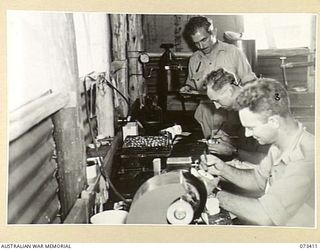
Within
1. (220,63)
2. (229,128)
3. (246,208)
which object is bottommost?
(246,208)

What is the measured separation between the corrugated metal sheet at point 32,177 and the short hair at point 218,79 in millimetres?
279

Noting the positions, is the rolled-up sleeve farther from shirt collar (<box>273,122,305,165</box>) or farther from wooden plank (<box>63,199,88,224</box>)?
wooden plank (<box>63,199,88,224</box>)

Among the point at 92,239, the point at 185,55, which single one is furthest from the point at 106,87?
the point at 92,239

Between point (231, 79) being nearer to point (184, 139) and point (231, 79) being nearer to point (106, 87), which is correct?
point (184, 139)

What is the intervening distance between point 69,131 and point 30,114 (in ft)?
0.39

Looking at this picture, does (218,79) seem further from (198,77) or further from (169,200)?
(169,200)

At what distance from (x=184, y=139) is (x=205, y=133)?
4cm

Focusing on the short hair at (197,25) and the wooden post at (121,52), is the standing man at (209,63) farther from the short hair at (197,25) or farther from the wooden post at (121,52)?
the wooden post at (121,52)

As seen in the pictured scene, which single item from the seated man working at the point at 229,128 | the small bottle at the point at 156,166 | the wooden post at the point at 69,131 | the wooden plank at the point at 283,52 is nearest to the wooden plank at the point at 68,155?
the wooden post at the point at 69,131

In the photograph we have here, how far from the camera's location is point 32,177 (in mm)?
585

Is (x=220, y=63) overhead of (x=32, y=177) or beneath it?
overhead

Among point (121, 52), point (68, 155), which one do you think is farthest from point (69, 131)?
point (121, 52)

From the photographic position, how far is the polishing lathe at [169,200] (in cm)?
63

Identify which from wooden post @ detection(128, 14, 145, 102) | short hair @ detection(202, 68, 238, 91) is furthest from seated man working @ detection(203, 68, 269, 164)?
wooden post @ detection(128, 14, 145, 102)
